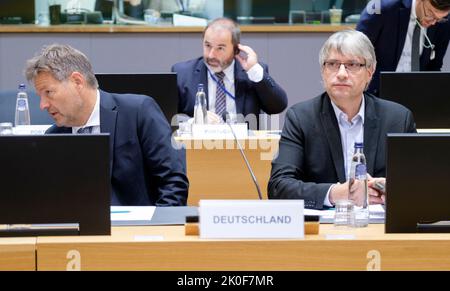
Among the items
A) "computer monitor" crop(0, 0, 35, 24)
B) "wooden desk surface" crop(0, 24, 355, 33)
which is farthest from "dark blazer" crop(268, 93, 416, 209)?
"computer monitor" crop(0, 0, 35, 24)

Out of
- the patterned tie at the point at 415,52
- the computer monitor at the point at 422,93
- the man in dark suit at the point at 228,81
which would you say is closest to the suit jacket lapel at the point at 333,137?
the computer monitor at the point at 422,93

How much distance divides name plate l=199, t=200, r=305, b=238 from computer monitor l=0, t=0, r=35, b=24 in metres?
6.34

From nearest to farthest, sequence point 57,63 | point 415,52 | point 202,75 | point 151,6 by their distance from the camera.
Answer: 1. point 57,63
2. point 415,52
3. point 202,75
4. point 151,6

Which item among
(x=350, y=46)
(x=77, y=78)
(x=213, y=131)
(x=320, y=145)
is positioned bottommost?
(x=213, y=131)

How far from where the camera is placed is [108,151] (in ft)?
8.25

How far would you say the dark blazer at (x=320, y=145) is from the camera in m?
3.48

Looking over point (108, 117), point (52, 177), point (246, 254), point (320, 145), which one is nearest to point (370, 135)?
point (320, 145)

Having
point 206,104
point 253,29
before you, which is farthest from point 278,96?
point 253,29

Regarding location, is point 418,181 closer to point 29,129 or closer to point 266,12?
point 29,129

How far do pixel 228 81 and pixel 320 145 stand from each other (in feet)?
7.45

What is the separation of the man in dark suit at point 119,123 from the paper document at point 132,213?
0.35 meters

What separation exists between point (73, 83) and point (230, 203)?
4.02 ft

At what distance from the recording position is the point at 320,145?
11.5ft

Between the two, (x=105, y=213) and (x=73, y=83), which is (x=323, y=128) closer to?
Result: (x=73, y=83)
